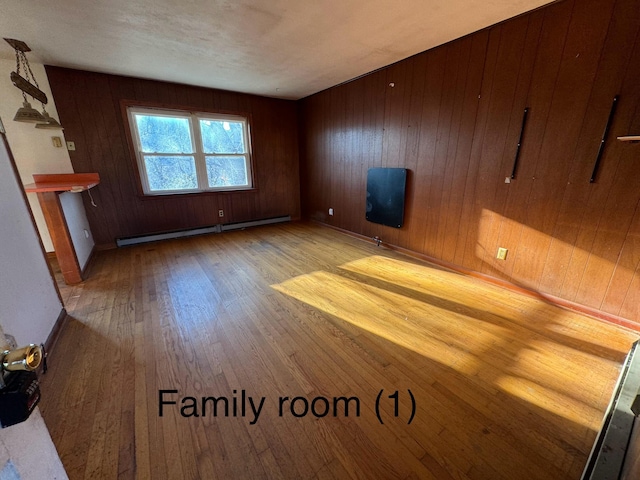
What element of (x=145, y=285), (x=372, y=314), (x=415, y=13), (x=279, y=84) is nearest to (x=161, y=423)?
(x=372, y=314)

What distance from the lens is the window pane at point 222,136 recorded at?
425cm

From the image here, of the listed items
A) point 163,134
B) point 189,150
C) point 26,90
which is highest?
point 26,90

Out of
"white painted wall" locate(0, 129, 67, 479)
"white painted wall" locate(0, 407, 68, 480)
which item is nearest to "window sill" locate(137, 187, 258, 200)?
"white painted wall" locate(0, 129, 67, 479)

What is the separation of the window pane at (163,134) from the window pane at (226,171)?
0.42 meters

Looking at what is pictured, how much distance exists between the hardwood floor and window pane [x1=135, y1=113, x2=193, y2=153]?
7.44ft

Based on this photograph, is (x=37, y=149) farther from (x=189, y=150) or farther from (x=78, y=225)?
(x=189, y=150)

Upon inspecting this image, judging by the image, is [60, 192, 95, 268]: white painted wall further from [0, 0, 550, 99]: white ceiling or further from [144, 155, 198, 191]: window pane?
[0, 0, 550, 99]: white ceiling

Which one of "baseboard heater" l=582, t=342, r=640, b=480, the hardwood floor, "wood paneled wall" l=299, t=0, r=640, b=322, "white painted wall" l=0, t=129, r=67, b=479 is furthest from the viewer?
"wood paneled wall" l=299, t=0, r=640, b=322

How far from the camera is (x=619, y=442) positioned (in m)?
1.02

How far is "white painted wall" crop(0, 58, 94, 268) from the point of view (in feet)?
9.52

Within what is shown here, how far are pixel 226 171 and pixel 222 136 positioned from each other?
1.90 feet

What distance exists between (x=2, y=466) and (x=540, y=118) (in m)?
3.26

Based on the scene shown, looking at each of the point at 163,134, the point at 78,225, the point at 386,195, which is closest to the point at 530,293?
the point at 386,195

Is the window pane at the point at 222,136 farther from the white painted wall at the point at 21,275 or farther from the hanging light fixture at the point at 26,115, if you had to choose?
the white painted wall at the point at 21,275
